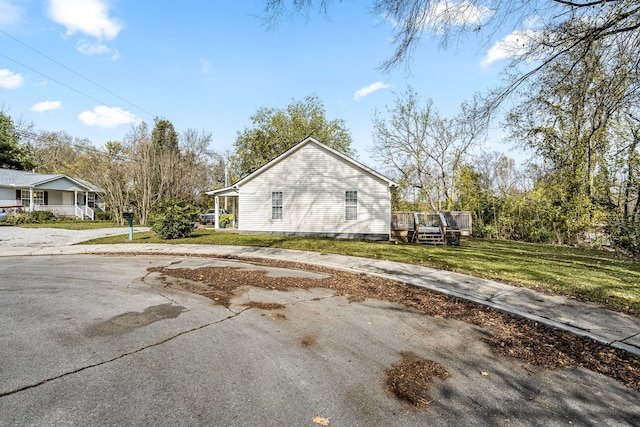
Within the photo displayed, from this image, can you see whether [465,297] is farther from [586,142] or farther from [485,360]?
[586,142]

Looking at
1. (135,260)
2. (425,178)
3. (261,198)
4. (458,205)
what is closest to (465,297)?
(135,260)

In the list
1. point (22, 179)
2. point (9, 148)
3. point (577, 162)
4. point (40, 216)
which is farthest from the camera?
point (9, 148)

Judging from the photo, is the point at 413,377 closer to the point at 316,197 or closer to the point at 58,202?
the point at 316,197

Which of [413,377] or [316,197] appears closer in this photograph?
[413,377]

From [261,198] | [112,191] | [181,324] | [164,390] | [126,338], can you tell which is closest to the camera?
[164,390]

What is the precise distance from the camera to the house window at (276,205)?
1850 centimetres

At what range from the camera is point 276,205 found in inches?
730

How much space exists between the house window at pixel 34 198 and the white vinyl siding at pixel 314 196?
25377 millimetres

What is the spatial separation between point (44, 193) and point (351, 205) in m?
31.8

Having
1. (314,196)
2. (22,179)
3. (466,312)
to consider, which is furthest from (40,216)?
(466,312)

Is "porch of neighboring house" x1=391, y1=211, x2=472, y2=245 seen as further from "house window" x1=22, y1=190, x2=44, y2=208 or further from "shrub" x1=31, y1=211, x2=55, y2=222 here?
"house window" x1=22, y1=190, x2=44, y2=208

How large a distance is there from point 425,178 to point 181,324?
84.7 feet

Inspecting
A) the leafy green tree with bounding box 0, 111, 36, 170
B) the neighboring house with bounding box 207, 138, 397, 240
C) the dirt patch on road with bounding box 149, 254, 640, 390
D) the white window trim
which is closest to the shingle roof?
the leafy green tree with bounding box 0, 111, 36, 170

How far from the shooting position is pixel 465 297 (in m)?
5.89
